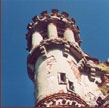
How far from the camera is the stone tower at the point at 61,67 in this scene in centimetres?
1514

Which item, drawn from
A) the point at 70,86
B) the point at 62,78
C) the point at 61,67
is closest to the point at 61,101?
the point at 70,86

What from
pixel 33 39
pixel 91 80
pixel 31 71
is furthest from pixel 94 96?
pixel 33 39

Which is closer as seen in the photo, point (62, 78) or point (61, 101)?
point (61, 101)

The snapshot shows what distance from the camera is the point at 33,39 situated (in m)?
19.9

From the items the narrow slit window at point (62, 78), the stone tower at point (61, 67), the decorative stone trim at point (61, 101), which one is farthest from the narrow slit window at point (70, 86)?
the decorative stone trim at point (61, 101)

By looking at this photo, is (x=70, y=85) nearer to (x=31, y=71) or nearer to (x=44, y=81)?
(x=44, y=81)

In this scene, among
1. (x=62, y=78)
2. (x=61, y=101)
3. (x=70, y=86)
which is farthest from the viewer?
(x=62, y=78)

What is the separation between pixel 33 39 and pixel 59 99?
6008 mm

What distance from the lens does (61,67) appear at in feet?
55.1

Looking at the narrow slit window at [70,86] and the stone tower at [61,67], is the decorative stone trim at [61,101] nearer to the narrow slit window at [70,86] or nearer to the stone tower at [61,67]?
the stone tower at [61,67]

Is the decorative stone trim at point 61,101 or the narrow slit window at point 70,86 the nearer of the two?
the decorative stone trim at point 61,101

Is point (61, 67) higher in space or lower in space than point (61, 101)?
higher

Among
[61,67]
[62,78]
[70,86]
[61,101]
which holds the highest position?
[61,67]

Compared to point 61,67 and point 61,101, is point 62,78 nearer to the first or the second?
point 61,67
